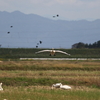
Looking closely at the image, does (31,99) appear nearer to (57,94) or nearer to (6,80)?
(57,94)

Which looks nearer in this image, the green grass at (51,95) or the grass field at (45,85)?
the green grass at (51,95)

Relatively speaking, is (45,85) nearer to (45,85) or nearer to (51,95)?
(45,85)

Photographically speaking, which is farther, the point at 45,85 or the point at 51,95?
the point at 45,85

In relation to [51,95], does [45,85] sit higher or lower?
lower

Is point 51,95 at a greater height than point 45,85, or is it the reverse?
point 51,95

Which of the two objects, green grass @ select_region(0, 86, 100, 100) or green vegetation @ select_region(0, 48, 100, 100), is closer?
green grass @ select_region(0, 86, 100, 100)

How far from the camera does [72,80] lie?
25.6 meters

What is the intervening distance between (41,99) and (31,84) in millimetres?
7992

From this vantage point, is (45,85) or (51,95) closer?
(51,95)

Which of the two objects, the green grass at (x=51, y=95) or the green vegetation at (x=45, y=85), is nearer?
the green grass at (x=51, y=95)

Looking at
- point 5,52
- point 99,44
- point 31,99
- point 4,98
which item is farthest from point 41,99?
point 99,44

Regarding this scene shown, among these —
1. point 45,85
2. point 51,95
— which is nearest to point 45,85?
point 45,85

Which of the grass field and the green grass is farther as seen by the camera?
the grass field

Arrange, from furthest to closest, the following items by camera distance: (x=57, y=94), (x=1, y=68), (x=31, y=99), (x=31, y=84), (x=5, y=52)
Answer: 1. (x=5, y=52)
2. (x=1, y=68)
3. (x=31, y=84)
4. (x=57, y=94)
5. (x=31, y=99)
